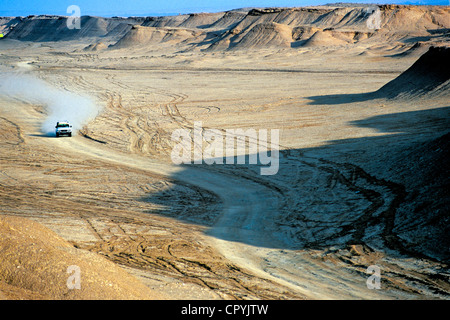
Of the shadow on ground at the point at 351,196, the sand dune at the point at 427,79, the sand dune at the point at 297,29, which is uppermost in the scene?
the sand dune at the point at 297,29

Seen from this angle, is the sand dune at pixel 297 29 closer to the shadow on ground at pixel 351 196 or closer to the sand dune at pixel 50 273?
the shadow on ground at pixel 351 196

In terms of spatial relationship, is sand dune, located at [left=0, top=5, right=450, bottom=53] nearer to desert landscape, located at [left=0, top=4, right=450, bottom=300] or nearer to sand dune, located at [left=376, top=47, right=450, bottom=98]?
sand dune, located at [left=376, top=47, right=450, bottom=98]

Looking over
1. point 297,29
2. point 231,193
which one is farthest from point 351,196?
point 297,29

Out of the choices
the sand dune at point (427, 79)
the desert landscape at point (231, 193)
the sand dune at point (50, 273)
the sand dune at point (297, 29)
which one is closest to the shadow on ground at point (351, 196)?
the desert landscape at point (231, 193)

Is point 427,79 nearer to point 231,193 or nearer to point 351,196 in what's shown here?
point 351,196

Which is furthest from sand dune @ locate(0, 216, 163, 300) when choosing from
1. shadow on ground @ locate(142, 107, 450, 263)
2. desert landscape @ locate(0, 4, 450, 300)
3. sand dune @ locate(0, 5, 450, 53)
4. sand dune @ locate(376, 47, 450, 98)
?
sand dune @ locate(0, 5, 450, 53)

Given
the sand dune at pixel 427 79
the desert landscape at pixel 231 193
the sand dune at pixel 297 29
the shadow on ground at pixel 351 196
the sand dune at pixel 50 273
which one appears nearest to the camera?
the sand dune at pixel 50 273
